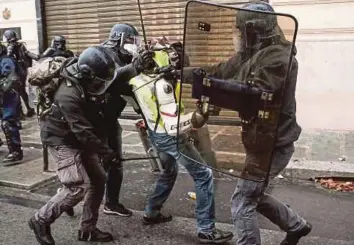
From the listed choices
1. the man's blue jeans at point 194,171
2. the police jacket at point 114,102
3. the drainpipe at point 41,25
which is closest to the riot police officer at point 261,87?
the man's blue jeans at point 194,171

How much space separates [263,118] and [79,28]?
7.93 metres

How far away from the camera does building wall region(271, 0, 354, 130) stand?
7277mm

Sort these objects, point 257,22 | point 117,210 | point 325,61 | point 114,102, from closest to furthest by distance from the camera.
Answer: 1. point 257,22
2. point 114,102
3. point 117,210
4. point 325,61

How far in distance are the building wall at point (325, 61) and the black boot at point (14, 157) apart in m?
4.53

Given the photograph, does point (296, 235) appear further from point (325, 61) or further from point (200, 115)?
point (325, 61)

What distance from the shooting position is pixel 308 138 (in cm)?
715

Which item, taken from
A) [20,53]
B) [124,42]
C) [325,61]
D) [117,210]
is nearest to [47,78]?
[124,42]

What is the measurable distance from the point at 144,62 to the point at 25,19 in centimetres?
738

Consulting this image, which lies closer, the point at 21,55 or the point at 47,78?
the point at 47,78

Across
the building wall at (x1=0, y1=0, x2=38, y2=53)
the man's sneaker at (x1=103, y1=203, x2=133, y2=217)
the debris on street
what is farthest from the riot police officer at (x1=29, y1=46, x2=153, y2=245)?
the building wall at (x1=0, y1=0, x2=38, y2=53)

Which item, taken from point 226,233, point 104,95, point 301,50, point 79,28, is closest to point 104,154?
point 104,95

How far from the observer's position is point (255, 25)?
278 cm

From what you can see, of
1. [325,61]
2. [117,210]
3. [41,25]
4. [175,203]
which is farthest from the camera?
[41,25]

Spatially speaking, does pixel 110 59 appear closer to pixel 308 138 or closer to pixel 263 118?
pixel 263 118
